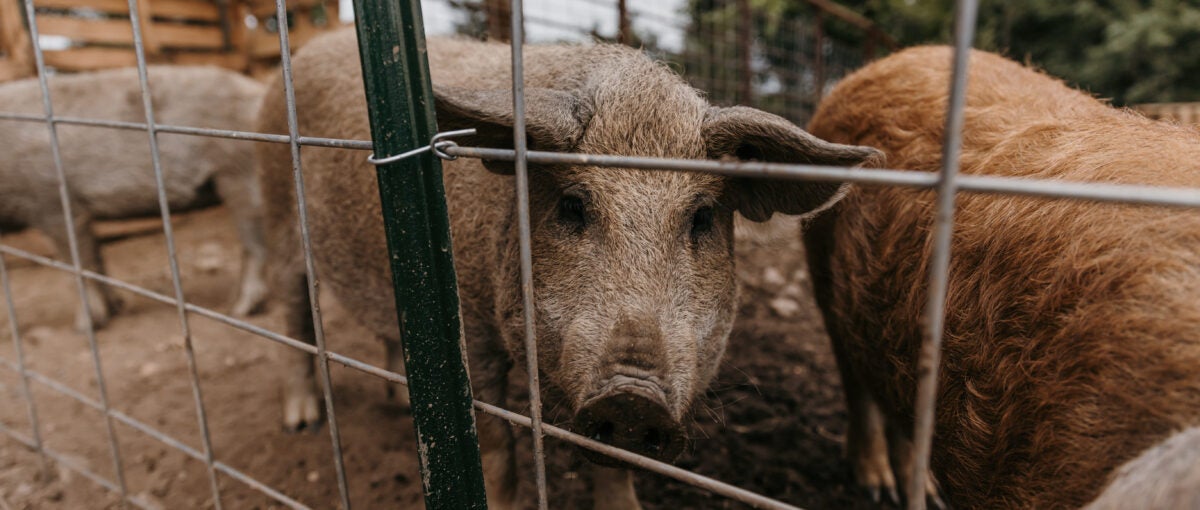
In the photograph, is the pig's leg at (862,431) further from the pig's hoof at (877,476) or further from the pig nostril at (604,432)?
the pig nostril at (604,432)

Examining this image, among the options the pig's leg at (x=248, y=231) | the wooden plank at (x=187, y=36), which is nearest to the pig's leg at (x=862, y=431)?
the pig's leg at (x=248, y=231)

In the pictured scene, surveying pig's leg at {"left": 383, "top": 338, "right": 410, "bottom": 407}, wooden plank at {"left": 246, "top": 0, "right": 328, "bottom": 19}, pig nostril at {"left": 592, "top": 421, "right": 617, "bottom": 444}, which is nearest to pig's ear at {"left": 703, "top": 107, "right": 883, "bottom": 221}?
pig nostril at {"left": 592, "top": 421, "right": 617, "bottom": 444}

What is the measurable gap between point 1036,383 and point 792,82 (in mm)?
10424

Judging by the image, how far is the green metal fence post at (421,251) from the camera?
126 centimetres

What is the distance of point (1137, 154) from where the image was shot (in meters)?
1.47

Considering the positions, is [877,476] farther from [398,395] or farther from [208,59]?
[208,59]

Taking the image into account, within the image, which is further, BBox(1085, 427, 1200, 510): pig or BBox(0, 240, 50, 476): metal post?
BBox(0, 240, 50, 476): metal post

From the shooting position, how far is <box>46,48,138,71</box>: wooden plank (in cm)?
708

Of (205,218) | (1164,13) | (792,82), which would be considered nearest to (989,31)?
(1164,13)

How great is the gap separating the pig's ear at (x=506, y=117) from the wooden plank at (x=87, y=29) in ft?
23.2

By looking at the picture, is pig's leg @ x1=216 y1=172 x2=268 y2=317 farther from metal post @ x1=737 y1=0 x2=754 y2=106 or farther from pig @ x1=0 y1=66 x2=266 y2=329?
metal post @ x1=737 y1=0 x2=754 y2=106

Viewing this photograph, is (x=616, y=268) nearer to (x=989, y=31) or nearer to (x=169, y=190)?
(x=169, y=190)

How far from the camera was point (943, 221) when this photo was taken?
84 centimetres

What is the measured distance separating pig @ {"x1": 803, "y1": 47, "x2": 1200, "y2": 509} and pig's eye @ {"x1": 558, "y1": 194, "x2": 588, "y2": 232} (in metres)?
0.92
